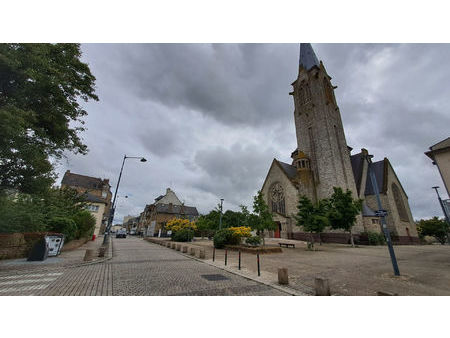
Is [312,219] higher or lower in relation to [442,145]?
lower

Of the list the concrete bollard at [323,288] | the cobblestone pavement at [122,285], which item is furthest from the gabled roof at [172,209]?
the concrete bollard at [323,288]

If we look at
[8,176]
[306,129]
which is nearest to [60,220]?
[8,176]

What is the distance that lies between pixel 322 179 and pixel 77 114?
107ft

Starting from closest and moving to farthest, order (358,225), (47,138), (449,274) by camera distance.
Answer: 1. (449,274)
2. (47,138)
3. (358,225)

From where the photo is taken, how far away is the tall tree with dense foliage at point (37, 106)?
7.30m

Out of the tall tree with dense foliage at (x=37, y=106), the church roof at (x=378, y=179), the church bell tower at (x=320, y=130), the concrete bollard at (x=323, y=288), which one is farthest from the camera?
the church roof at (x=378, y=179)

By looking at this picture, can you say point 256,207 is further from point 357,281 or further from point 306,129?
point 306,129

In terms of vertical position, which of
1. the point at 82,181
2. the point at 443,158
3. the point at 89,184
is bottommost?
the point at 443,158

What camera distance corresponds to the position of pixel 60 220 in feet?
49.4

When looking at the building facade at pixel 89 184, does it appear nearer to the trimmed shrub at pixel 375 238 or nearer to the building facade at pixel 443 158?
the trimmed shrub at pixel 375 238

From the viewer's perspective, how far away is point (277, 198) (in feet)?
118

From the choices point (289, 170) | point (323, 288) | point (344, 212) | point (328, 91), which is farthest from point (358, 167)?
point (323, 288)

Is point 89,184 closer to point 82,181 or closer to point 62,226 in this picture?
point 82,181

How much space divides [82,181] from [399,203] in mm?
74389
